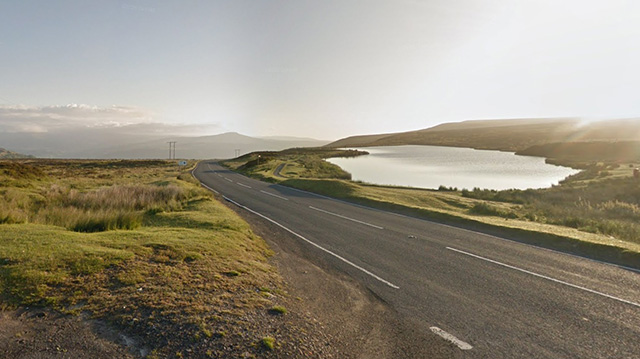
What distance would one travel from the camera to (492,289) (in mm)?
7516

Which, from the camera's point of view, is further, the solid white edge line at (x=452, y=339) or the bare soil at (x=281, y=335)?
the solid white edge line at (x=452, y=339)

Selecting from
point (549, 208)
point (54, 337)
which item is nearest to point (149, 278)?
point (54, 337)

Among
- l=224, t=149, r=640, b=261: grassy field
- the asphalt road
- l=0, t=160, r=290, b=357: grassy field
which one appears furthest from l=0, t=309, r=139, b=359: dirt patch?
l=224, t=149, r=640, b=261: grassy field

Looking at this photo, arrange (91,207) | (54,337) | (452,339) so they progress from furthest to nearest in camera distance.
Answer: (91,207), (452,339), (54,337)

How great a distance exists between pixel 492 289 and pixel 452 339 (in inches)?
115

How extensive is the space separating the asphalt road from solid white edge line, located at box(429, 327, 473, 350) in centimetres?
2

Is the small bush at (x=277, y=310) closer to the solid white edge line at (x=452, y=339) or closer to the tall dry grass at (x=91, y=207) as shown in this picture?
the solid white edge line at (x=452, y=339)

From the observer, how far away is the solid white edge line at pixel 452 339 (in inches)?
204

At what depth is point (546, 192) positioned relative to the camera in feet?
97.4

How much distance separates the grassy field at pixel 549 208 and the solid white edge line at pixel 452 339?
29.3ft

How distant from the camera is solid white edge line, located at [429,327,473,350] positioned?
5180mm

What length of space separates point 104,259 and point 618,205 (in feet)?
106

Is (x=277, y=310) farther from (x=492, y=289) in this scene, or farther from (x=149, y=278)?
(x=492, y=289)

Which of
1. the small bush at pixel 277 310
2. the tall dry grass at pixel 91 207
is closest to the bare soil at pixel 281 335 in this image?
the small bush at pixel 277 310
